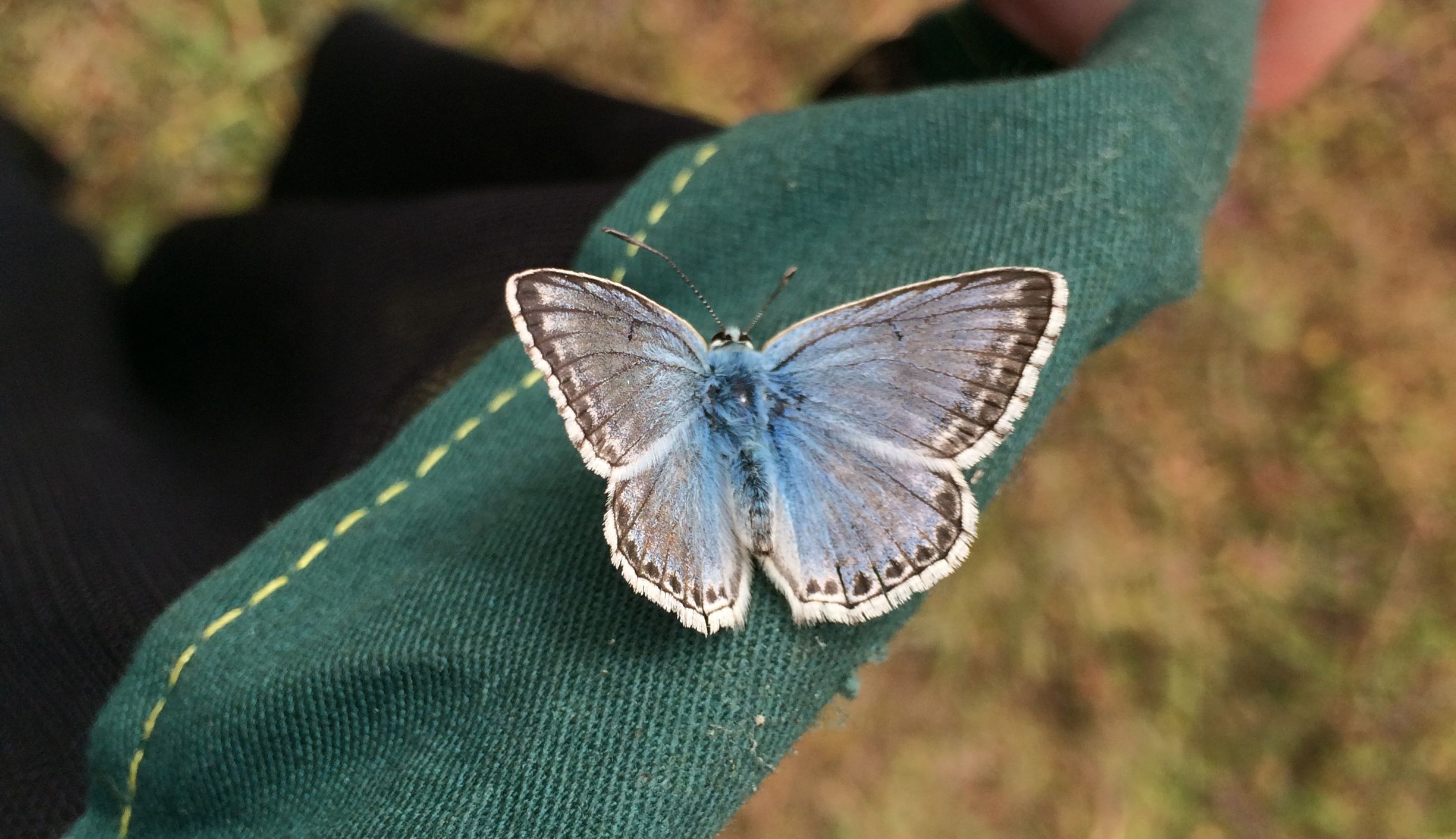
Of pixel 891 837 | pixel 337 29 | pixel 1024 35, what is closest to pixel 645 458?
pixel 1024 35

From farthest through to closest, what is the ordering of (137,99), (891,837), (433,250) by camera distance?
(137,99) < (891,837) < (433,250)

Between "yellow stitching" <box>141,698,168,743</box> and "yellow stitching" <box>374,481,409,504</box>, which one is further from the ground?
"yellow stitching" <box>374,481,409,504</box>

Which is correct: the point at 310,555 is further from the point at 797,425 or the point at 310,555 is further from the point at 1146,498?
the point at 1146,498

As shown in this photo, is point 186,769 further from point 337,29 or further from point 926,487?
point 337,29

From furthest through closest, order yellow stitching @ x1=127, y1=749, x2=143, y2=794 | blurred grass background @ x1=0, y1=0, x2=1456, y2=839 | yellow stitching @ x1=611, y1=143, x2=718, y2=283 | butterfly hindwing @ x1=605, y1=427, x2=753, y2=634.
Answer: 1. blurred grass background @ x1=0, y1=0, x2=1456, y2=839
2. yellow stitching @ x1=611, y1=143, x2=718, y2=283
3. yellow stitching @ x1=127, y1=749, x2=143, y2=794
4. butterfly hindwing @ x1=605, y1=427, x2=753, y2=634

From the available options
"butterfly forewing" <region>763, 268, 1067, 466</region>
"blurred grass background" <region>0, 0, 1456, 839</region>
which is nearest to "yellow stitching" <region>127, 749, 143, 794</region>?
"butterfly forewing" <region>763, 268, 1067, 466</region>

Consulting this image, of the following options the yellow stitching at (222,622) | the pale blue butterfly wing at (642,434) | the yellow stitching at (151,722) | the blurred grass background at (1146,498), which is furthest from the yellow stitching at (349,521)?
the blurred grass background at (1146,498)

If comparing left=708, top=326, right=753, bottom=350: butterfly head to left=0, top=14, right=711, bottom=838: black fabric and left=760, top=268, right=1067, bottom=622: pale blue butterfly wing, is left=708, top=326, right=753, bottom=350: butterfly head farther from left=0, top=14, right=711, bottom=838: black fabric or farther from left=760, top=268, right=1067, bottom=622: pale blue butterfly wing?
left=0, top=14, right=711, bottom=838: black fabric
